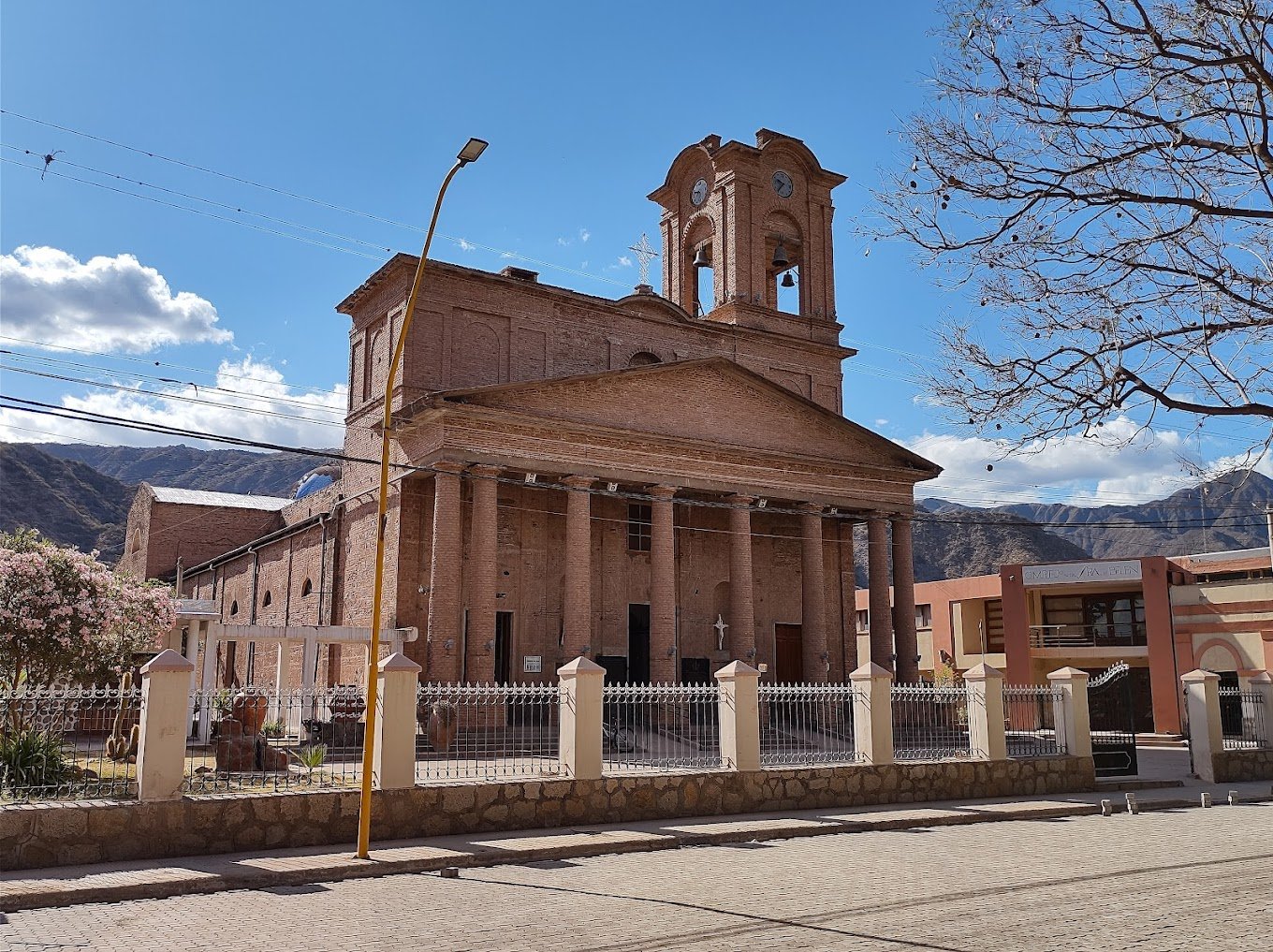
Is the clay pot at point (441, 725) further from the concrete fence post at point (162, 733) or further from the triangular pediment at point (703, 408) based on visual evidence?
the triangular pediment at point (703, 408)

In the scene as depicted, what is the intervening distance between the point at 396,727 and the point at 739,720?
16.9 feet

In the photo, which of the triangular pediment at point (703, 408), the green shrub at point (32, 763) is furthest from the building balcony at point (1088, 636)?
the green shrub at point (32, 763)

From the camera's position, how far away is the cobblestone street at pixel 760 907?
25.8 feet

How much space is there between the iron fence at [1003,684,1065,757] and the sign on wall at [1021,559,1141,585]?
21.8 metres

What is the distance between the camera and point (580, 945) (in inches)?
303

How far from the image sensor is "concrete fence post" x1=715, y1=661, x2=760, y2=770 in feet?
51.2

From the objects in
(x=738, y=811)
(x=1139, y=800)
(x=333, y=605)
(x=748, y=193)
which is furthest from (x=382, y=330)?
(x=1139, y=800)

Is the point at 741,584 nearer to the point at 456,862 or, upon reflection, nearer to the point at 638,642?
the point at 638,642

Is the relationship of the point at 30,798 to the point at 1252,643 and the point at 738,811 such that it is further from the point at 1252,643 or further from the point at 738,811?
the point at 1252,643

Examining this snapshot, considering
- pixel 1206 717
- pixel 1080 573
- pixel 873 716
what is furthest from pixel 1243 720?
pixel 1080 573

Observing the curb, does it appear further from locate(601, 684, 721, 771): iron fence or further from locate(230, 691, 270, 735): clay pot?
locate(230, 691, 270, 735): clay pot

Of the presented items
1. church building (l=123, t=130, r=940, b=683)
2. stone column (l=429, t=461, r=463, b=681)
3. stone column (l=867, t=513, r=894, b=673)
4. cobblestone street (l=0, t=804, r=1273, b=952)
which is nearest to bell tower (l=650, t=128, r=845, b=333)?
church building (l=123, t=130, r=940, b=683)

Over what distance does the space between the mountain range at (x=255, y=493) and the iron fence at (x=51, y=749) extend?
22348mm

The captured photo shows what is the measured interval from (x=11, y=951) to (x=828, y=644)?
91.5 ft
